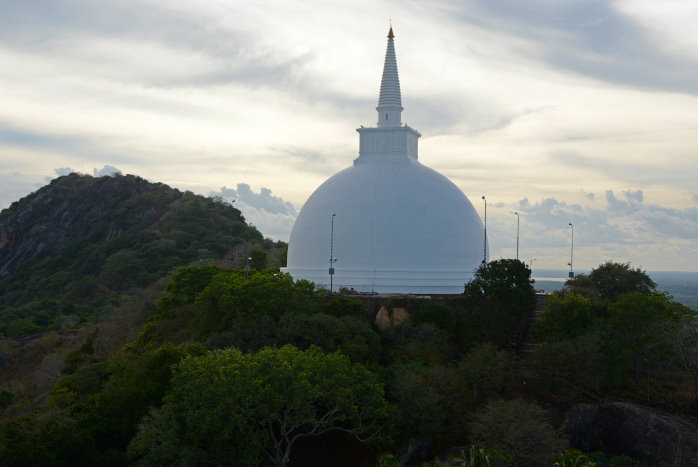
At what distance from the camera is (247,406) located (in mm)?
28141

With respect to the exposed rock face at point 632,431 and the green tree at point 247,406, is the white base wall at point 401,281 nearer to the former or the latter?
the exposed rock face at point 632,431

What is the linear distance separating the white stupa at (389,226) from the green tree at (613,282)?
8.44 m

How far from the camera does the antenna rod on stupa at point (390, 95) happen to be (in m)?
54.1

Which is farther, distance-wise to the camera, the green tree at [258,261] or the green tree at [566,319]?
the green tree at [258,261]

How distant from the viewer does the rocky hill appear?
8750cm

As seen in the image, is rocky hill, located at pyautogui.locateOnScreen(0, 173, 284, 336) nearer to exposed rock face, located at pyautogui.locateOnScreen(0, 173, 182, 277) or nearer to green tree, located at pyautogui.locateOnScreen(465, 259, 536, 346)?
exposed rock face, located at pyautogui.locateOnScreen(0, 173, 182, 277)

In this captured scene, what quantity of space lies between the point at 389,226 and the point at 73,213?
97.5 metres

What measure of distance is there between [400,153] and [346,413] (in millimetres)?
28216

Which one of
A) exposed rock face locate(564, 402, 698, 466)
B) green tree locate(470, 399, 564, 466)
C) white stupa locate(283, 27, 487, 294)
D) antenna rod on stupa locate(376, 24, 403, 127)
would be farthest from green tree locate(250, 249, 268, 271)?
green tree locate(470, 399, 564, 466)

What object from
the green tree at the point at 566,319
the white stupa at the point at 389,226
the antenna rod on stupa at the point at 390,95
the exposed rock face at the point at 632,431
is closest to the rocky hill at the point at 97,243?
the white stupa at the point at 389,226

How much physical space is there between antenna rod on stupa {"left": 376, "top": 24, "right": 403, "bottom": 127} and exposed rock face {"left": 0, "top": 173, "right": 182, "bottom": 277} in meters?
73.9

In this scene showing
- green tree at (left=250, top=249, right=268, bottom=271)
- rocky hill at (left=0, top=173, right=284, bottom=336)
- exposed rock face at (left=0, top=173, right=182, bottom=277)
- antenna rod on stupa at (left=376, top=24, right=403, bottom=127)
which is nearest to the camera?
antenna rod on stupa at (left=376, top=24, right=403, bottom=127)

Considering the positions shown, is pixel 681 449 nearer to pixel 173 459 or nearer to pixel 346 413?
pixel 346 413

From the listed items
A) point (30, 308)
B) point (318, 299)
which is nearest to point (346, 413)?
point (318, 299)
